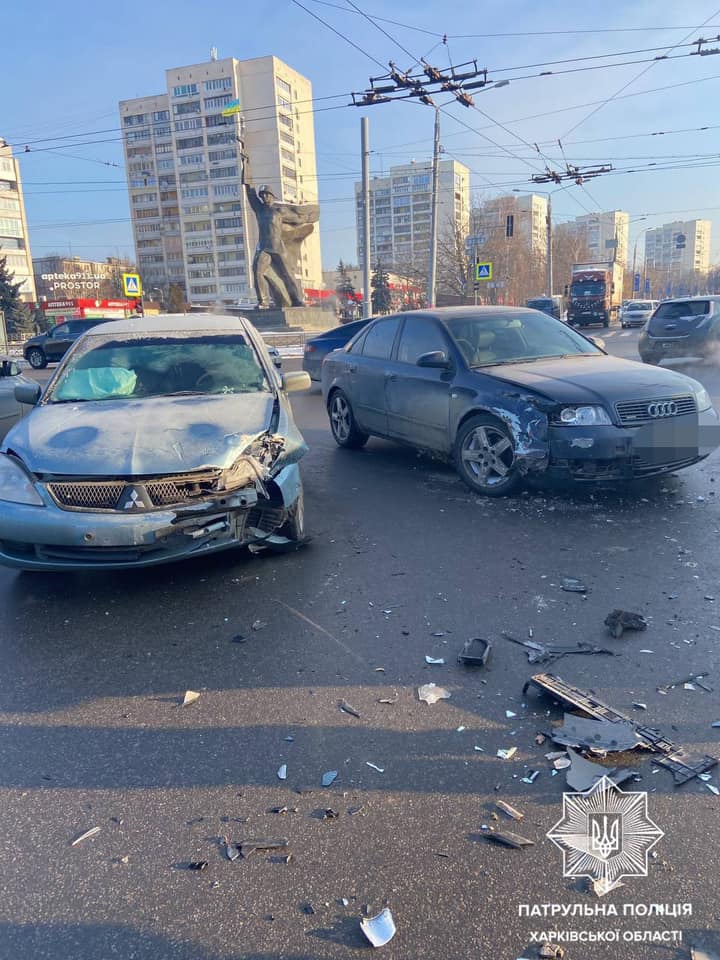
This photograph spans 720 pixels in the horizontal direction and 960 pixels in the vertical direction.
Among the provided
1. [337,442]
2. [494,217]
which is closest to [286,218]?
[337,442]

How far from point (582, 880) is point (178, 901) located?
1238mm

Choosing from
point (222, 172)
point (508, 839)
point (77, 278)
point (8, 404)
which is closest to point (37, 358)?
point (8, 404)

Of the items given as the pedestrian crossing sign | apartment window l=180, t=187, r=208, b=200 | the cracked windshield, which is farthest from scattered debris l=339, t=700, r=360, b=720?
apartment window l=180, t=187, r=208, b=200

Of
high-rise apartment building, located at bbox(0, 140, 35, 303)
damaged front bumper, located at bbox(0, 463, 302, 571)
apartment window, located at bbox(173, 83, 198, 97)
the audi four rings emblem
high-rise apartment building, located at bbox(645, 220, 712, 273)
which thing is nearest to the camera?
damaged front bumper, located at bbox(0, 463, 302, 571)

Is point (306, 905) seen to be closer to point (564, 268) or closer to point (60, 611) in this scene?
point (60, 611)

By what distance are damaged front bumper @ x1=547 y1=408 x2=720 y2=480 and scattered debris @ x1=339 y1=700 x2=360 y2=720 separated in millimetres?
3260

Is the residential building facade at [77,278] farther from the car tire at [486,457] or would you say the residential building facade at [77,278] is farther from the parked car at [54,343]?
the car tire at [486,457]

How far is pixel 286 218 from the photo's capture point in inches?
1240

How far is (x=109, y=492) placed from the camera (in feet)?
13.3

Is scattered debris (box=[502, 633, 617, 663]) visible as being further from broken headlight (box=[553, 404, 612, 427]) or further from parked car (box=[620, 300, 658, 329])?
parked car (box=[620, 300, 658, 329])

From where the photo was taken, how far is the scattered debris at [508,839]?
7.41 feet

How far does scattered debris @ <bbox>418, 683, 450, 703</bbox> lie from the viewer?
3139 mm

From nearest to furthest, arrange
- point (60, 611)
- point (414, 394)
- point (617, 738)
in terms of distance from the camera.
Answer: point (617, 738)
point (60, 611)
point (414, 394)

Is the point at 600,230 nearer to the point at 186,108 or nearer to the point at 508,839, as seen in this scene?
the point at 186,108
